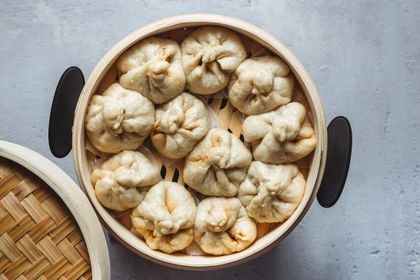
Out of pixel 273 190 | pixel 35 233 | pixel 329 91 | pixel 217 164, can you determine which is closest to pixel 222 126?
pixel 217 164

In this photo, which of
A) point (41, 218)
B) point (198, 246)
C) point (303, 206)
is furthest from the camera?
point (198, 246)

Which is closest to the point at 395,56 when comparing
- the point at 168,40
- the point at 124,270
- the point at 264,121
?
the point at 264,121

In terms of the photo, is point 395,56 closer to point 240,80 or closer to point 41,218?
point 240,80

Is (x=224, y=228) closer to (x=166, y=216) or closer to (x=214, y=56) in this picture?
(x=166, y=216)

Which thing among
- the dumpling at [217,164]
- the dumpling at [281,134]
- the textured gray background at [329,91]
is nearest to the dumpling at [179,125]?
the dumpling at [217,164]

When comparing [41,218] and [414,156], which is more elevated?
[414,156]

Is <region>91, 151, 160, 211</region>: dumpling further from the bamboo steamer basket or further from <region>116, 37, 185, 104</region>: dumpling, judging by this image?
<region>116, 37, 185, 104</region>: dumpling

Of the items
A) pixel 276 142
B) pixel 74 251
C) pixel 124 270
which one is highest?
pixel 276 142

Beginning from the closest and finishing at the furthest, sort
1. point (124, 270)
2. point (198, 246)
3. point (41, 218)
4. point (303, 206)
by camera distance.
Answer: point (41, 218)
point (303, 206)
point (198, 246)
point (124, 270)
